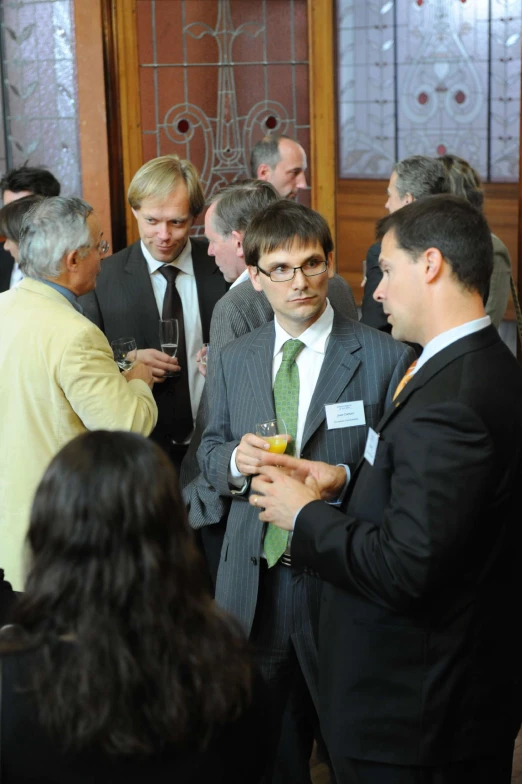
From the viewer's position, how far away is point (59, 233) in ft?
8.70

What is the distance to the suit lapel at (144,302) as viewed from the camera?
3518 mm

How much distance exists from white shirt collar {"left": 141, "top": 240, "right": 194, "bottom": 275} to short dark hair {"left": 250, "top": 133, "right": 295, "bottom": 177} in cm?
123

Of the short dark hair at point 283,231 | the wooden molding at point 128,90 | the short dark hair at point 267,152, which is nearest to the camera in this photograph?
the short dark hair at point 283,231

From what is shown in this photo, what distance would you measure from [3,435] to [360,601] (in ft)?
3.99

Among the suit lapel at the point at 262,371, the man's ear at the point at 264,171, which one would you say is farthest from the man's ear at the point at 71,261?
the man's ear at the point at 264,171

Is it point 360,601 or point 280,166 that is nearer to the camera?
point 360,601

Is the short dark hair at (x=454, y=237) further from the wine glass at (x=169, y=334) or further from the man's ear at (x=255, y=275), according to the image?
the wine glass at (x=169, y=334)

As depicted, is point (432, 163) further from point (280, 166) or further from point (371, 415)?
point (371, 415)

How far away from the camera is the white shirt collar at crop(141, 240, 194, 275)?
3.58m

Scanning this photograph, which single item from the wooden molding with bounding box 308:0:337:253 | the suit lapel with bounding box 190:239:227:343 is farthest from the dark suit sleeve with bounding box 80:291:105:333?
the wooden molding with bounding box 308:0:337:253

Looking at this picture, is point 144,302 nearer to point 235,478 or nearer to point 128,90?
point 235,478

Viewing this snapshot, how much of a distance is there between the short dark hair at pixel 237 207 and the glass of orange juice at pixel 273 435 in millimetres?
1081

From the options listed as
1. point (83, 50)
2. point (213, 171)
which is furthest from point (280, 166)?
point (83, 50)

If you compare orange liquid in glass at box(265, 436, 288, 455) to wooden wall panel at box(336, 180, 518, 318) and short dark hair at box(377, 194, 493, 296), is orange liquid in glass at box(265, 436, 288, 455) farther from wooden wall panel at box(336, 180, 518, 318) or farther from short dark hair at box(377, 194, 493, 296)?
wooden wall panel at box(336, 180, 518, 318)
